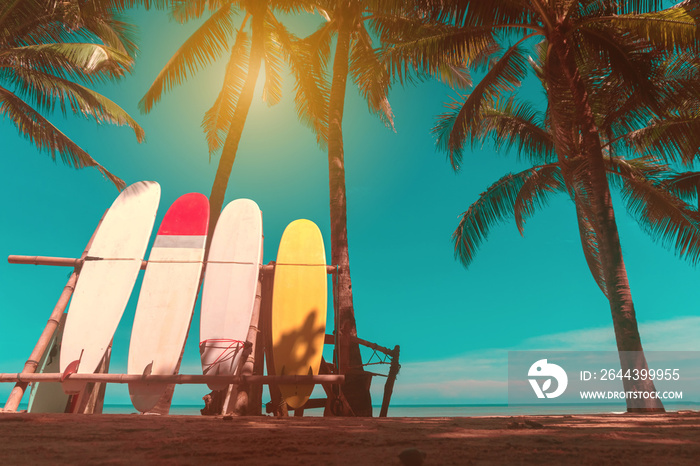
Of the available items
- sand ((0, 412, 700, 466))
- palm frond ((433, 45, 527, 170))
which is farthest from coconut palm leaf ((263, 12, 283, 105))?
sand ((0, 412, 700, 466))

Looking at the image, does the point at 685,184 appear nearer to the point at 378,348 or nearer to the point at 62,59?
the point at 378,348

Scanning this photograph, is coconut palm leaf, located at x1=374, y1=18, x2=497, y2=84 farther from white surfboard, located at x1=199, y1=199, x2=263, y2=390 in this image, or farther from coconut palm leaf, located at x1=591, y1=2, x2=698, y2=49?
white surfboard, located at x1=199, y1=199, x2=263, y2=390

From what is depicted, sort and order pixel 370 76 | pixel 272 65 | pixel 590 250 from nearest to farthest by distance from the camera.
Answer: pixel 370 76 < pixel 272 65 < pixel 590 250

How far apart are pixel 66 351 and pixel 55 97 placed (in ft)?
27.5

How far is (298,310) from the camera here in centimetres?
487

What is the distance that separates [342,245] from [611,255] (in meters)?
4.25

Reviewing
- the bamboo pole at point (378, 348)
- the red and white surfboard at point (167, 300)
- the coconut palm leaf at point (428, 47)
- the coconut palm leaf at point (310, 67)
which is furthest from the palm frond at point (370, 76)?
the bamboo pole at point (378, 348)

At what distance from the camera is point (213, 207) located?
26.3 ft

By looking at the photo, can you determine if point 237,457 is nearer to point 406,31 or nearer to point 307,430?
point 307,430

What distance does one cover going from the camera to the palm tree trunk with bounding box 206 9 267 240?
8250 mm

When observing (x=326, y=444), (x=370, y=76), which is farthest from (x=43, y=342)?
(x=370, y=76)

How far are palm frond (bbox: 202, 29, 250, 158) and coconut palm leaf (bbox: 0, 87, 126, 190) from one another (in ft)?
10.8

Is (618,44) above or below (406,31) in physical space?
below

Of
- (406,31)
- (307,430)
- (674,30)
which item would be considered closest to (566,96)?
(674,30)
